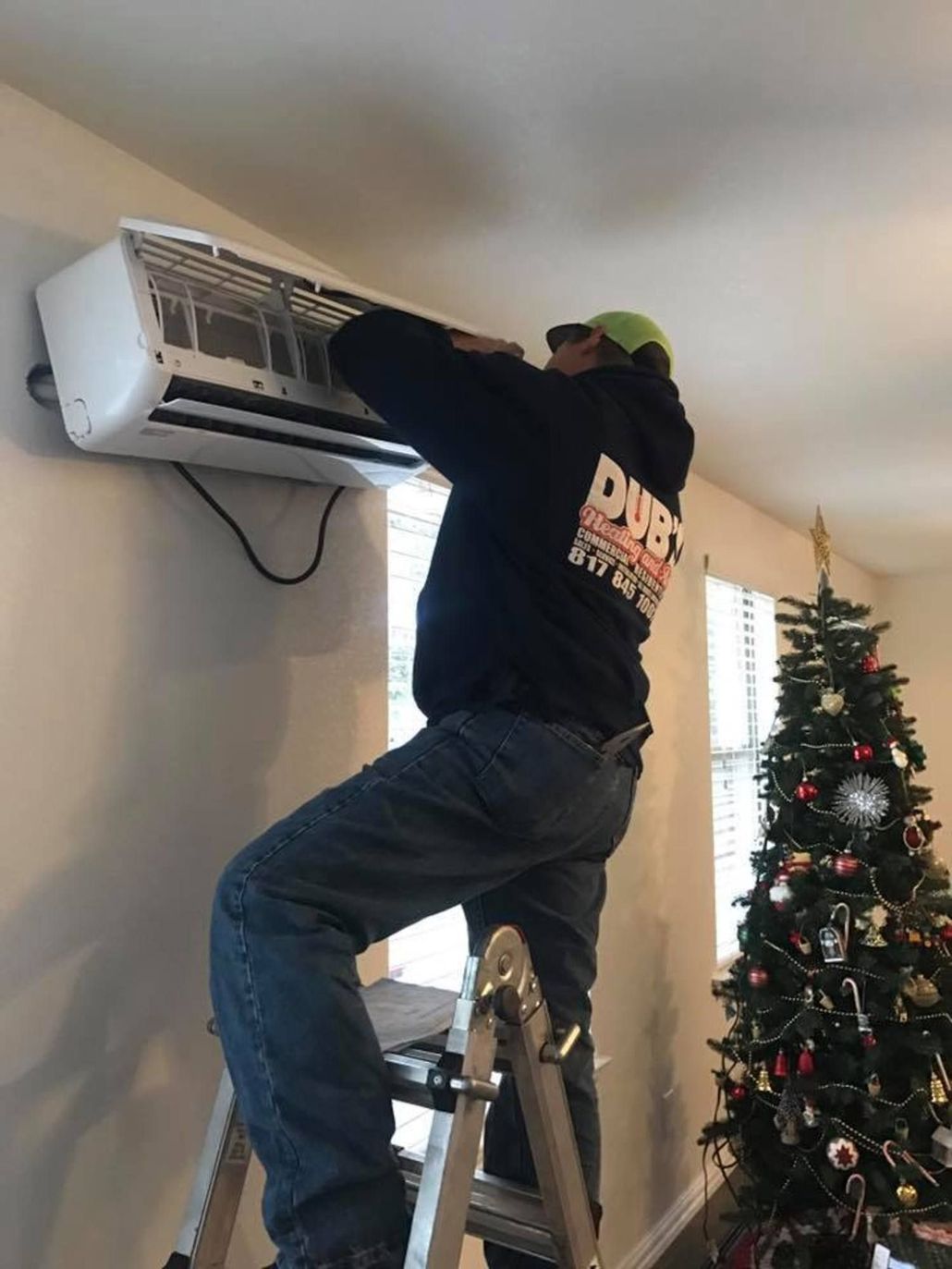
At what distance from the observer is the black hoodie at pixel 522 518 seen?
3.86ft

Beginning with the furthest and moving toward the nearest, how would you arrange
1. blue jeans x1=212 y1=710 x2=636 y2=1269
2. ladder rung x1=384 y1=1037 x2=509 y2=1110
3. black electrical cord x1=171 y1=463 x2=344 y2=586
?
black electrical cord x1=171 y1=463 x2=344 y2=586
ladder rung x1=384 y1=1037 x2=509 y2=1110
blue jeans x1=212 y1=710 x2=636 y2=1269

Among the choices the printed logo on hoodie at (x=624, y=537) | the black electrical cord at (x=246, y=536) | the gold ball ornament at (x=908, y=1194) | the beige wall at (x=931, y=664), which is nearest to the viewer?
the printed logo on hoodie at (x=624, y=537)

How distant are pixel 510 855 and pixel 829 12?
1.08 meters

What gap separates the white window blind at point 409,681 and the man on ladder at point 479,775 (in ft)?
2.08

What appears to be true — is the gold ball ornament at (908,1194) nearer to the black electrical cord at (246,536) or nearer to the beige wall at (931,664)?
the black electrical cord at (246,536)

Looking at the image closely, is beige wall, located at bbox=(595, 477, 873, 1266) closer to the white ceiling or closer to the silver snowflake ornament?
the silver snowflake ornament

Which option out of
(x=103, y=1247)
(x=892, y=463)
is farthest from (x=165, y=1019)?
(x=892, y=463)

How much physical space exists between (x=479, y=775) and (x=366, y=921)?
204 mm

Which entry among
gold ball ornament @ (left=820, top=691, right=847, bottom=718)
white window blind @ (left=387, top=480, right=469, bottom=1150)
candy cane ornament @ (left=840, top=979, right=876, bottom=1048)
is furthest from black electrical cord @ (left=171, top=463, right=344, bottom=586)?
candy cane ornament @ (left=840, top=979, right=876, bottom=1048)

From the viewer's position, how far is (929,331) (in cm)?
215

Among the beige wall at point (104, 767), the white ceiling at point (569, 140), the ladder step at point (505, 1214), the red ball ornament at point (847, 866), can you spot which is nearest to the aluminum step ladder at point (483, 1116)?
the ladder step at point (505, 1214)

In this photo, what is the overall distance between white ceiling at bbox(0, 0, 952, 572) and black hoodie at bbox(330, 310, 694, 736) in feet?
1.18

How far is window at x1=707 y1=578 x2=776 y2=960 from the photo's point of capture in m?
A: 3.70

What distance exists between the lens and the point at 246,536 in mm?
1625
